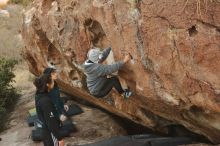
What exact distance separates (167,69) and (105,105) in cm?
374

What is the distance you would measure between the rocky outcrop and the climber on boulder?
162 millimetres

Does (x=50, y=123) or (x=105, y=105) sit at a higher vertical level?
(x=50, y=123)

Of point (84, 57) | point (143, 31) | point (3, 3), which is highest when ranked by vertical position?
point (143, 31)

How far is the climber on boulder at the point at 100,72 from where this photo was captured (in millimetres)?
7836

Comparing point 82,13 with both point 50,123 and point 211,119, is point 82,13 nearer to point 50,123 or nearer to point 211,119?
point 50,123

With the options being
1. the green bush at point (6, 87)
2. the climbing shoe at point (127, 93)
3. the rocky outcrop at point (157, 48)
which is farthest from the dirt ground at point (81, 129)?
the climbing shoe at point (127, 93)

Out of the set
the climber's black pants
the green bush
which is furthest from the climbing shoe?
the green bush

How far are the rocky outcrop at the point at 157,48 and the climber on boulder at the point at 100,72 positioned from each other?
0.53 feet

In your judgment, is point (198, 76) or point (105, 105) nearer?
point (198, 76)

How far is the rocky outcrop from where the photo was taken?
661cm

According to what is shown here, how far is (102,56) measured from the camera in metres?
8.13

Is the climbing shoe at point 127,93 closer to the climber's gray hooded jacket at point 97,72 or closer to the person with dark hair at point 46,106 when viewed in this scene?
the climber's gray hooded jacket at point 97,72

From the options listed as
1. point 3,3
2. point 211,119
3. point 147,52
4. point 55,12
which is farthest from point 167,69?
point 3,3

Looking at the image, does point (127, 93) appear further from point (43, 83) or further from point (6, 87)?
point (6, 87)
